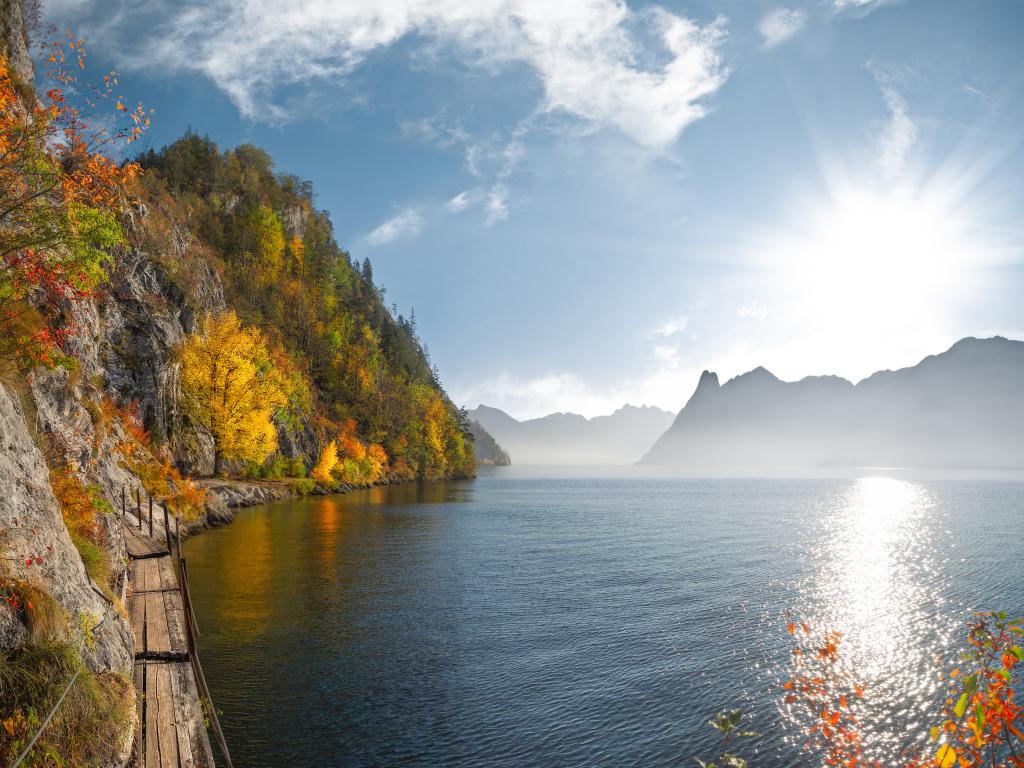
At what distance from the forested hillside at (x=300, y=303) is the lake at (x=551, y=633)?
205 feet

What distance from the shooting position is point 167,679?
12.8 metres

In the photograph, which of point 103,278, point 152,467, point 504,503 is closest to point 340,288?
point 504,503

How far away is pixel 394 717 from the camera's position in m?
15.0

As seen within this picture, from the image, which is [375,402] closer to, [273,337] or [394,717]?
[273,337]

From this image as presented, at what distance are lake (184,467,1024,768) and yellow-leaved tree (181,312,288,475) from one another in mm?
18828

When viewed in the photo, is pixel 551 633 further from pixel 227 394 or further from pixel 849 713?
pixel 227 394

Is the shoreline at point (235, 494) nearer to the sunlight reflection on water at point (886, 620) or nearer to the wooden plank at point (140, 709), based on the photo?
the wooden plank at point (140, 709)

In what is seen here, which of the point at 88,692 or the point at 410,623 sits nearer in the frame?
the point at 88,692

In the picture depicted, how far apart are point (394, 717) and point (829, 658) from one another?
1578cm

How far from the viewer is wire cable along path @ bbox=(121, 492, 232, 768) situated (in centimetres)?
1034

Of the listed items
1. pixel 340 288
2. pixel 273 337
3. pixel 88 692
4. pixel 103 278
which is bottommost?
pixel 88 692

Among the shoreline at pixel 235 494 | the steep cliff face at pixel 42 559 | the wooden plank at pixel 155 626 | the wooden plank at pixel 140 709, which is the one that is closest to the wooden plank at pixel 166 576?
the wooden plank at pixel 155 626

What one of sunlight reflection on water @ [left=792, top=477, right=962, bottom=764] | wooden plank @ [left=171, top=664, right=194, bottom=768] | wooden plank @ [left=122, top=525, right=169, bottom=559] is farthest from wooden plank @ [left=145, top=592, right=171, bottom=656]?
sunlight reflection on water @ [left=792, top=477, right=962, bottom=764]

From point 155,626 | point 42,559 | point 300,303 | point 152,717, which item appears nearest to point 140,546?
point 155,626
